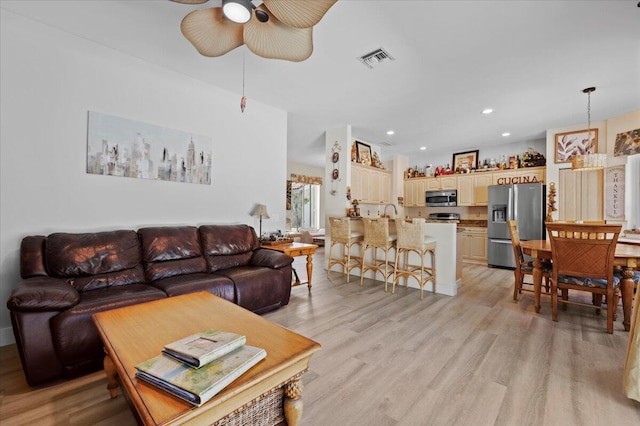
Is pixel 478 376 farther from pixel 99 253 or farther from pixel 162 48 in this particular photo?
pixel 162 48

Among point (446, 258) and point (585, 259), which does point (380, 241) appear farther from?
point (585, 259)

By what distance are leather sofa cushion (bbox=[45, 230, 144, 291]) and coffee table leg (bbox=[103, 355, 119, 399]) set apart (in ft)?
3.13

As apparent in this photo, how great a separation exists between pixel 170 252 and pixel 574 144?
6687 millimetres

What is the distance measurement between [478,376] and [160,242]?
3121 millimetres

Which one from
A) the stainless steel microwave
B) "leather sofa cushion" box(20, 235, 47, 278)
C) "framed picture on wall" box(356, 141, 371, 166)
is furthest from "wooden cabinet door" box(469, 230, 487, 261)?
"leather sofa cushion" box(20, 235, 47, 278)

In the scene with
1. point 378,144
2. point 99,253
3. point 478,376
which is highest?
point 378,144

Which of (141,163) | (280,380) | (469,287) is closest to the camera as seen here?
(280,380)

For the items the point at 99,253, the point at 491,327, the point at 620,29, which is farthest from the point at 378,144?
the point at 99,253

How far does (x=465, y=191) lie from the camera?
6.48m

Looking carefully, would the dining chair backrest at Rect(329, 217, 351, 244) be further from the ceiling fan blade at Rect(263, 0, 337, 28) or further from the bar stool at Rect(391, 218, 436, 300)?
the ceiling fan blade at Rect(263, 0, 337, 28)

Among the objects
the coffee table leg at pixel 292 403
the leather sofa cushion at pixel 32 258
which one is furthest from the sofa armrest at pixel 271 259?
the coffee table leg at pixel 292 403

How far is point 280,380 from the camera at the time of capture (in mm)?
1125

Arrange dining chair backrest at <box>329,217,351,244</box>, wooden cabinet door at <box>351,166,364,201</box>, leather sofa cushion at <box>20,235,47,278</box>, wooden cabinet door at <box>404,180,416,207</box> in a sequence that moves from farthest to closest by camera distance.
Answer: wooden cabinet door at <box>404,180,416,207</box> < wooden cabinet door at <box>351,166,364,201</box> < dining chair backrest at <box>329,217,351,244</box> < leather sofa cushion at <box>20,235,47,278</box>

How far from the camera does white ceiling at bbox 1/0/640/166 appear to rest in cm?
221
